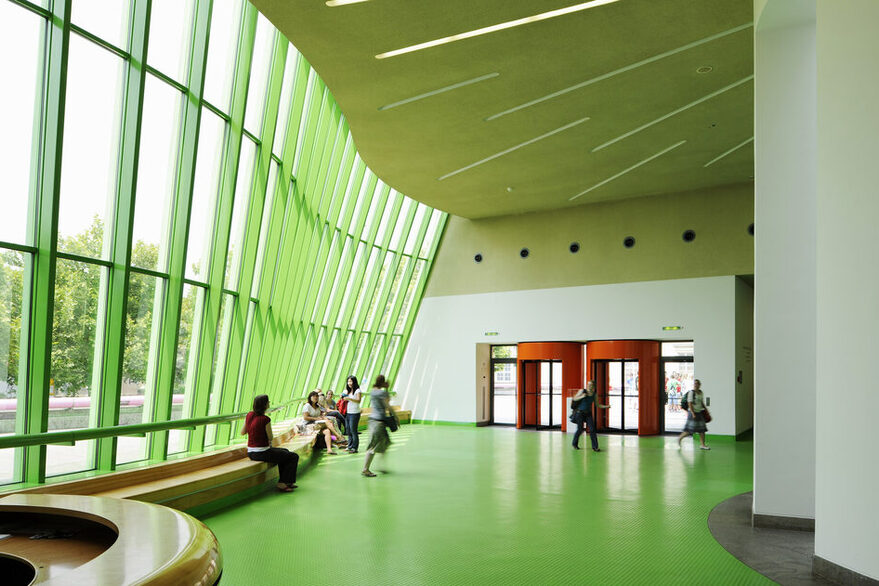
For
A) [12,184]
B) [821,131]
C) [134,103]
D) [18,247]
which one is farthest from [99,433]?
[821,131]

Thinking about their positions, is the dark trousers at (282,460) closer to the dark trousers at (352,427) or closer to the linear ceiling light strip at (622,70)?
the dark trousers at (352,427)

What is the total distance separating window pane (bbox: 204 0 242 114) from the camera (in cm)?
952

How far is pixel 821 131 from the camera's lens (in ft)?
16.8

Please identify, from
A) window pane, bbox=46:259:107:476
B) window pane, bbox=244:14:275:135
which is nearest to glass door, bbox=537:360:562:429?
window pane, bbox=244:14:275:135

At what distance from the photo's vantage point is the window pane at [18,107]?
6055 mm

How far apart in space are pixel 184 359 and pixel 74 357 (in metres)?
2.61

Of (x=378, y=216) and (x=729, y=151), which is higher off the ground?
(x=729, y=151)

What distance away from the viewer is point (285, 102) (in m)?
11.9

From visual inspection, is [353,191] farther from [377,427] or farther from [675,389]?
[675,389]

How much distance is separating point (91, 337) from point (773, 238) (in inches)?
283

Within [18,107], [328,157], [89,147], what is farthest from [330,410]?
[18,107]

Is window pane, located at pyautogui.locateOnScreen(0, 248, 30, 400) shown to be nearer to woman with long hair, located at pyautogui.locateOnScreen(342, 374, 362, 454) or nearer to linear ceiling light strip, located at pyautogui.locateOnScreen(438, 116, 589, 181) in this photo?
woman with long hair, located at pyautogui.locateOnScreen(342, 374, 362, 454)

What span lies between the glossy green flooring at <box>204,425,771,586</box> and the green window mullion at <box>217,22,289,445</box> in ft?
5.84

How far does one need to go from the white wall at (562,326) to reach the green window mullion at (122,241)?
13.4m
